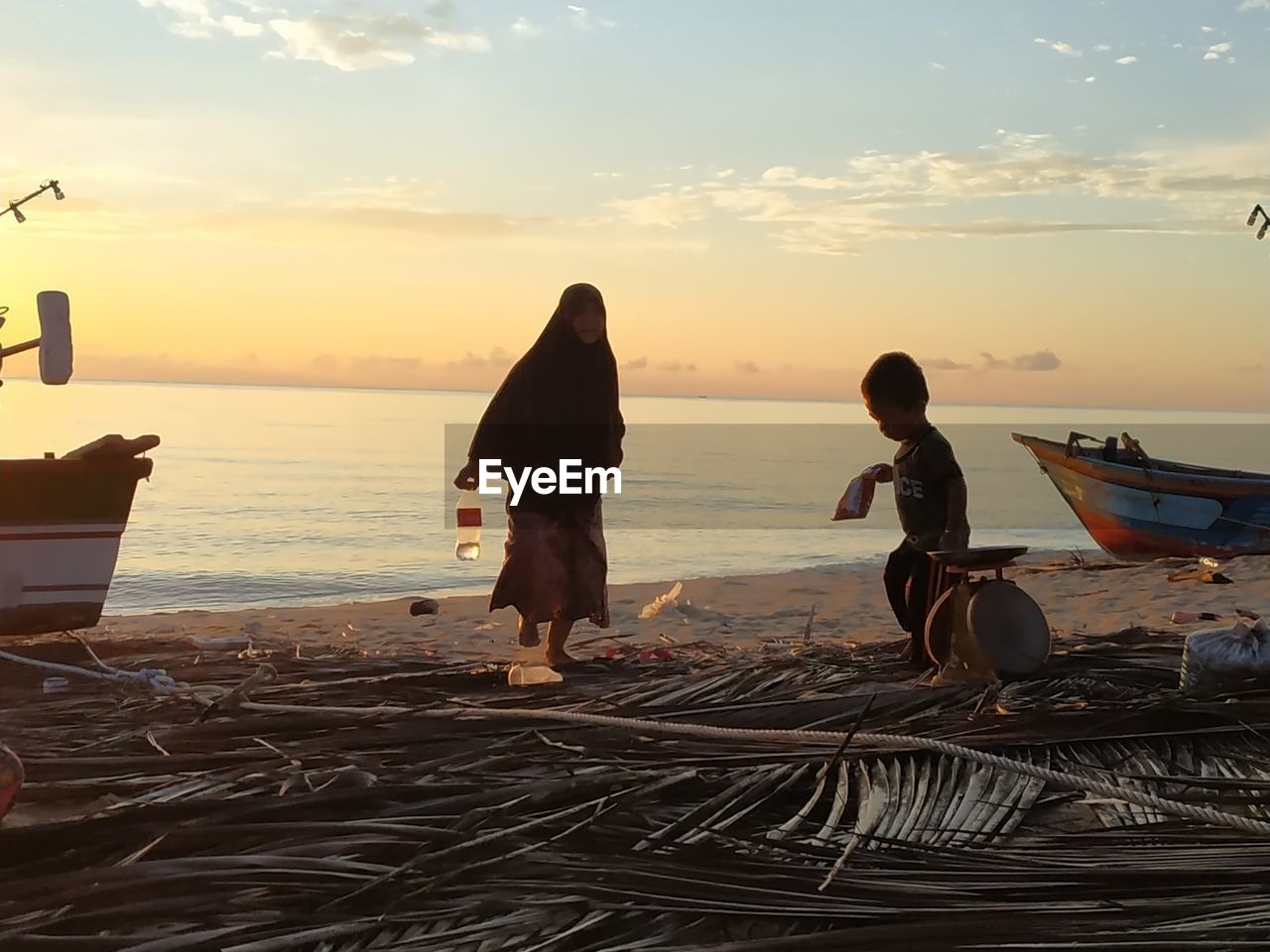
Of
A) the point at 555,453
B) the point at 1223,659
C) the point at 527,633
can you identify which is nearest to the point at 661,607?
the point at 527,633

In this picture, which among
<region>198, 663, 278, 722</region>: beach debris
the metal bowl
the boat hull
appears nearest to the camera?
<region>198, 663, 278, 722</region>: beach debris

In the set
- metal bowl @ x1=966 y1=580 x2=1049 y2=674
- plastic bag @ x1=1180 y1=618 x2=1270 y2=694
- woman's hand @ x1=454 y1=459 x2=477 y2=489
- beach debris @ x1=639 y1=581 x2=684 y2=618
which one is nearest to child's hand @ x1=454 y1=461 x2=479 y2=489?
woman's hand @ x1=454 y1=459 x2=477 y2=489

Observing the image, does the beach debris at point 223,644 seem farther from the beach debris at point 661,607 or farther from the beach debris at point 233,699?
the beach debris at point 661,607

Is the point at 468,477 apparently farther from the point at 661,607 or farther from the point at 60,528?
the point at 661,607

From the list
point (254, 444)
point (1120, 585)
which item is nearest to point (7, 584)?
point (1120, 585)

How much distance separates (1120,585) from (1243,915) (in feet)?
27.8

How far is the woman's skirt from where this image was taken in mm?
6242

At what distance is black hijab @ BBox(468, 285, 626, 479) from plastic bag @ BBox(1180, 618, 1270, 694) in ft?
9.68

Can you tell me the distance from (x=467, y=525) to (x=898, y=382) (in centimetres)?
252

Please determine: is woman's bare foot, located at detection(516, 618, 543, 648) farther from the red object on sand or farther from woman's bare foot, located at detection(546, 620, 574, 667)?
the red object on sand

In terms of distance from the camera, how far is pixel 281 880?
2.74 m

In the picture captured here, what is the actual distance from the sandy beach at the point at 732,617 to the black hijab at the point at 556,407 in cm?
159

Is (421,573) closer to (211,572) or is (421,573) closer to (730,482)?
(211,572)

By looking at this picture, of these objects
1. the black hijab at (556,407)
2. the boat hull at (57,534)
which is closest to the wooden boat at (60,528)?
the boat hull at (57,534)
